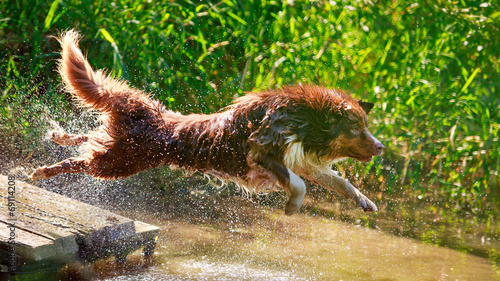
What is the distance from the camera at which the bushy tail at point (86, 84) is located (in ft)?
11.3

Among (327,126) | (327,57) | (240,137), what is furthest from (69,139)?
(327,57)

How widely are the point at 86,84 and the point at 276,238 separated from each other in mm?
1841

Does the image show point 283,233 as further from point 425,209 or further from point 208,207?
point 425,209

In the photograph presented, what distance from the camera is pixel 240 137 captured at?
3.26m

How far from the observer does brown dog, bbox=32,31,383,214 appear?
10.4 feet

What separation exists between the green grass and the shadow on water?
57cm

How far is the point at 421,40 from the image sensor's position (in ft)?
16.3

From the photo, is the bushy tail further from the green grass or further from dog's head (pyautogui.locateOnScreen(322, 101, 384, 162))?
dog's head (pyautogui.locateOnScreen(322, 101, 384, 162))

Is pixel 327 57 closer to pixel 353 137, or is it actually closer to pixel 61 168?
pixel 353 137

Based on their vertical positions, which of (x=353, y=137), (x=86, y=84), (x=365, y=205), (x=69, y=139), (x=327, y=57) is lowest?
(x=365, y=205)

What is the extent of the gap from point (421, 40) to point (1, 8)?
157 inches

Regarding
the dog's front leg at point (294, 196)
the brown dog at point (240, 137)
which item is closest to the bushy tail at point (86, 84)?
the brown dog at point (240, 137)

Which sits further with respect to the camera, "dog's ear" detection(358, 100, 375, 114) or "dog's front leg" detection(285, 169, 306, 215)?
"dog's ear" detection(358, 100, 375, 114)

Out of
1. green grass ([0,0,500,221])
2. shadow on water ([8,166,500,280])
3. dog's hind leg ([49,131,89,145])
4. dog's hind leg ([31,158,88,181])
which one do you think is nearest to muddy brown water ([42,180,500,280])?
Result: shadow on water ([8,166,500,280])
